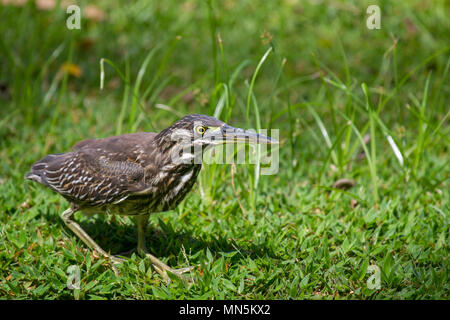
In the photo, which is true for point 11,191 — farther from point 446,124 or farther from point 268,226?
point 446,124

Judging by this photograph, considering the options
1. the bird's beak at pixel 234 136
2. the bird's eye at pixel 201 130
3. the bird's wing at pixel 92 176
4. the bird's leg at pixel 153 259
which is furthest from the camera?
the bird's leg at pixel 153 259

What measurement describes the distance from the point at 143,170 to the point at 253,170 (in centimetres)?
136

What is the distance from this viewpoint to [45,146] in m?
5.77

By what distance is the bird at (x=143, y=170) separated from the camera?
3.76m

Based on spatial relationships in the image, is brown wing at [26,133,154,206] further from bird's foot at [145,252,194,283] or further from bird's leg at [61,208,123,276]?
bird's foot at [145,252,194,283]

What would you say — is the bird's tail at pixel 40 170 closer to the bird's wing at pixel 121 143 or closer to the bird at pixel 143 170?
the bird at pixel 143 170

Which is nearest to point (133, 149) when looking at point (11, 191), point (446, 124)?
point (11, 191)

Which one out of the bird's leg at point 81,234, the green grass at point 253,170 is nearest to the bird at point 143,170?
the bird's leg at point 81,234

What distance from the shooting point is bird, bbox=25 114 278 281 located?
12.3 ft

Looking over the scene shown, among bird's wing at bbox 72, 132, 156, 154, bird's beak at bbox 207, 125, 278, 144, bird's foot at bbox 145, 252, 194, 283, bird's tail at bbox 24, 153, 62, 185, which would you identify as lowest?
bird's foot at bbox 145, 252, 194, 283

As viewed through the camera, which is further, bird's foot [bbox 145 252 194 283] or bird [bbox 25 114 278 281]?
bird's foot [bbox 145 252 194 283]

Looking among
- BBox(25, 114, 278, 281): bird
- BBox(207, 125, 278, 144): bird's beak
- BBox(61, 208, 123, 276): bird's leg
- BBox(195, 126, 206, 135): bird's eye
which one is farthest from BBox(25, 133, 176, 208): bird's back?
BBox(207, 125, 278, 144): bird's beak

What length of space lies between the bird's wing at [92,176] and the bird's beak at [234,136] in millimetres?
624
